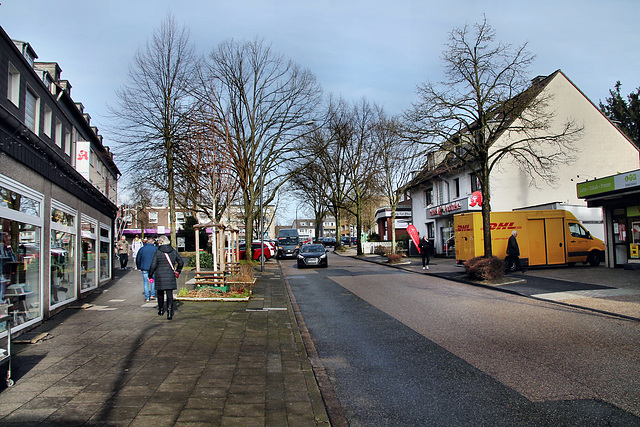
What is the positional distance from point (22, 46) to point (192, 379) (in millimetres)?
14429

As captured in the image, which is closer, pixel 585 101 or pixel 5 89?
pixel 5 89

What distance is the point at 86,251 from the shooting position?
1417cm

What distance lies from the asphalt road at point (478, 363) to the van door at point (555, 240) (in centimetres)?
1032

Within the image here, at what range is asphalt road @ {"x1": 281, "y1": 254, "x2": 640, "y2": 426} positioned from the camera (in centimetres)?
449

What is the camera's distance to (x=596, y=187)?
19547 millimetres

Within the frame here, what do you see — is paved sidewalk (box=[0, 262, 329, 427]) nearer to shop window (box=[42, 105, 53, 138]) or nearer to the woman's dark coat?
the woman's dark coat

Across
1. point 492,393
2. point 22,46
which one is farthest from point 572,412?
point 22,46

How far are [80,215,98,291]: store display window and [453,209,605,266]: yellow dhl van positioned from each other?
1520 cm

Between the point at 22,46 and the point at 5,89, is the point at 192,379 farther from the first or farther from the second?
the point at 22,46

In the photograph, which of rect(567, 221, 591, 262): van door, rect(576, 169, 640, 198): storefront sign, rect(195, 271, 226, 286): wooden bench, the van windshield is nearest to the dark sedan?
rect(567, 221, 591, 262): van door

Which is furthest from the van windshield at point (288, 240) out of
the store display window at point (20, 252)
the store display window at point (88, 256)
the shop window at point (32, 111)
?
the store display window at point (20, 252)

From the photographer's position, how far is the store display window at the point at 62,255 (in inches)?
394

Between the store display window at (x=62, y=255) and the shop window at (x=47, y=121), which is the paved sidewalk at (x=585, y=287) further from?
the shop window at (x=47, y=121)

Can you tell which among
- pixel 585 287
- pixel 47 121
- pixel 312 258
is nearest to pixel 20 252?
pixel 47 121
